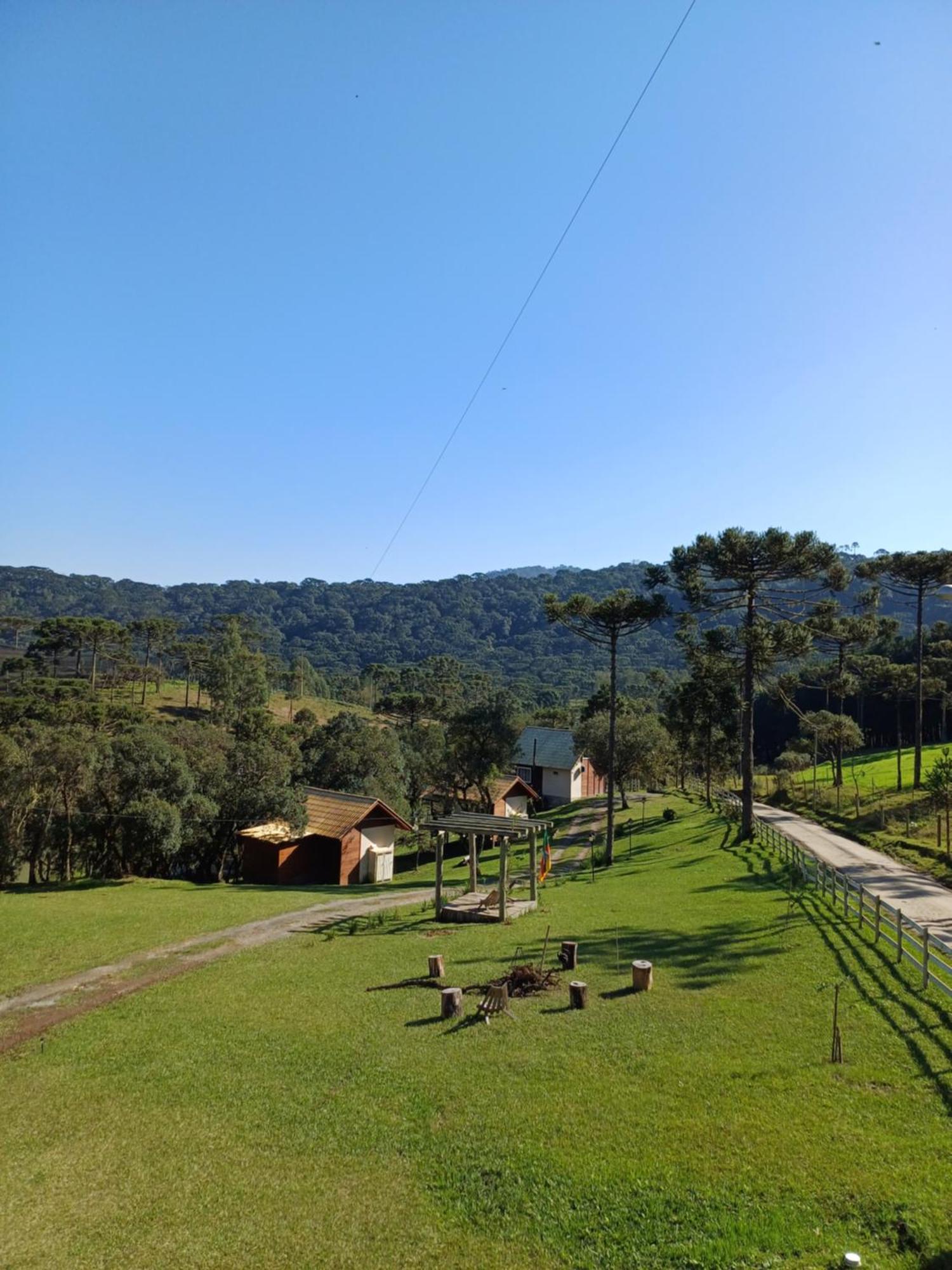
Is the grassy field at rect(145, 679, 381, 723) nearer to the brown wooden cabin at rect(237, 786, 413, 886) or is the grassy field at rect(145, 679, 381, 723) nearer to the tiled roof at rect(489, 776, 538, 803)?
the tiled roof at rect(489, 776, 538, 803)

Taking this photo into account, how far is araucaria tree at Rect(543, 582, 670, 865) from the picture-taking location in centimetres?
3341

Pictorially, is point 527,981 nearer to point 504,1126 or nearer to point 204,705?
point 504,1126

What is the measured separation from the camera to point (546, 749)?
73188 millimetres

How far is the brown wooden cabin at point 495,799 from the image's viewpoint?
2045 inches

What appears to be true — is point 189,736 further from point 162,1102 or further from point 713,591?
point 162,1102

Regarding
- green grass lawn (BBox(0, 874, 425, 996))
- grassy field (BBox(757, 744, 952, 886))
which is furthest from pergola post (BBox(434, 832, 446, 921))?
grassy field (BBox(757, 744, 952, 886))

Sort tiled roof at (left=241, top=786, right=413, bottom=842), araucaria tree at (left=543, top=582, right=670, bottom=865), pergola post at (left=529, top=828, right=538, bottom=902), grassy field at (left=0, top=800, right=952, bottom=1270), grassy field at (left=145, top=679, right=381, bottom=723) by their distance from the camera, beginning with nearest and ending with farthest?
grassy field at (left=0, top=800, right=952, bottom=1270) → pergola post at (left=529, top=828, right=538, bottom=902) → araucaria tree at (left=543, top=582, right=670, bottom=865) → tiled roof at (left=241, top=786, right=413, bottom=842) → grassy field at (left=145, top=679, right=381, bottom=723)

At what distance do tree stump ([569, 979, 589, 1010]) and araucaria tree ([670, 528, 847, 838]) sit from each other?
791 inches

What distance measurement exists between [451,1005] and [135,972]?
381 inches

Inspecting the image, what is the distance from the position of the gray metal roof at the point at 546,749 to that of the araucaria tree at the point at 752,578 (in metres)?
39.1

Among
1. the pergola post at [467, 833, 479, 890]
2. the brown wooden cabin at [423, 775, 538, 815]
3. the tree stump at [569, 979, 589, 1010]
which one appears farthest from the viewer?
the brown wooden cabin at [423, 775, 538, 815]

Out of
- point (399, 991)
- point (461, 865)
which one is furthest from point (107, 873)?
point (399, 991)

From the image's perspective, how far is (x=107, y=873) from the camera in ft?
125

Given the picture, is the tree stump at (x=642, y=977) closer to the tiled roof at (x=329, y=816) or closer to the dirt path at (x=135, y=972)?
the dirt path at (x=135, y=972)
